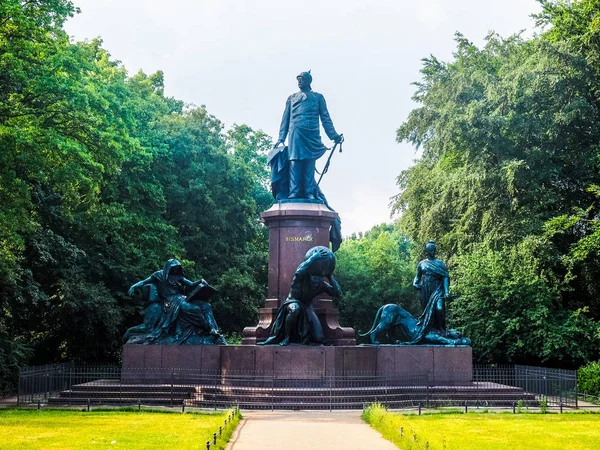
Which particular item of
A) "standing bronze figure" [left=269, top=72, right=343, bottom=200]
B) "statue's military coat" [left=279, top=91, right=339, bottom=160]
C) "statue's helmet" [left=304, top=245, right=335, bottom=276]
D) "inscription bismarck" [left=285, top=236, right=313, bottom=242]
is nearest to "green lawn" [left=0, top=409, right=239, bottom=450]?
"statue's helmet" [left=304, top=245, right=335, bottom=276]

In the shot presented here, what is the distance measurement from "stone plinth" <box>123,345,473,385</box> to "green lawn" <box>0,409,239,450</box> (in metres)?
3.32

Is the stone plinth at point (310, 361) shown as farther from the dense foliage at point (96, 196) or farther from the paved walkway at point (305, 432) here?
the dense foliage at point (96, 196)

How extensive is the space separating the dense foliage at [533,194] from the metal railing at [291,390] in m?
8.91

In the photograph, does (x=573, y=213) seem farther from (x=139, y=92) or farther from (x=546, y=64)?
(x=139, y=92)

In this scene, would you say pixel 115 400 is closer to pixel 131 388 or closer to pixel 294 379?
pixel 131 388

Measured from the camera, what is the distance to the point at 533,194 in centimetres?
3406

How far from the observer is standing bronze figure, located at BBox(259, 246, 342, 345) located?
71.4 ft

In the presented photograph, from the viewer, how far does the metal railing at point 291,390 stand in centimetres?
1989

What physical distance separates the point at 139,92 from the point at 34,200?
45.0ft

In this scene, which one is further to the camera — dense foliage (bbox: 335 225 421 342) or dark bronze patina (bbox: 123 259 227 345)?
dense foliage (bbox: 335 225 421 342)

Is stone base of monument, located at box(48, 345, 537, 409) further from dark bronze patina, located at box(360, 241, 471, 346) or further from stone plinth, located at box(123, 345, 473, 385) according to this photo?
dark bronze patina, located at box(360, 241, 471, 346)

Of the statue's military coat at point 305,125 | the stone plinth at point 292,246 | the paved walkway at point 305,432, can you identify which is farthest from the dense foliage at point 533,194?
the paved walkway at point 305,432

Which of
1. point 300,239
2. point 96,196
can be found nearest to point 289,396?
point 300,239

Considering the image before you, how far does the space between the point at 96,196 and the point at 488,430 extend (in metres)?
22.2
